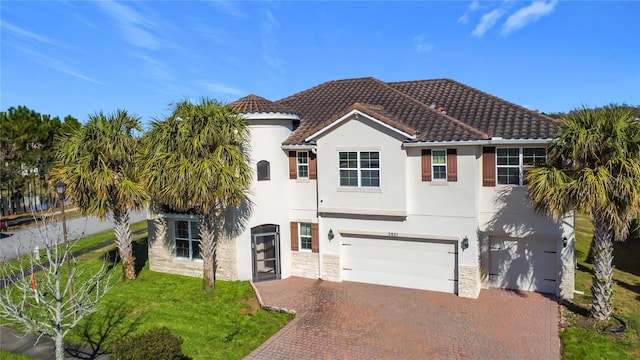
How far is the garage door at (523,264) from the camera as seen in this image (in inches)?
614

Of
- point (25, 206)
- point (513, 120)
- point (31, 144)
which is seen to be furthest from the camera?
point (25, 206)

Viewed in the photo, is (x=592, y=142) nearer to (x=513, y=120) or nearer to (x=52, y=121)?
(x=513, y=120)

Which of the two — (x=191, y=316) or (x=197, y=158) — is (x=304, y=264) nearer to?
(x=191, y=316)

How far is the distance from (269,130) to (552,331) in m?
12.9

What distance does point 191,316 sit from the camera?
48.3 feet

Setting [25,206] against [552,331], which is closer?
[552,331]

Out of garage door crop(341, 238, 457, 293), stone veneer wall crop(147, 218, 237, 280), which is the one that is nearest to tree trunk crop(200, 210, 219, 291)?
stone veneer wall crop(147, 218, 237, 280)

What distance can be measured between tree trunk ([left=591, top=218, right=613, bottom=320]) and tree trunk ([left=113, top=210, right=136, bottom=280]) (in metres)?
18.0

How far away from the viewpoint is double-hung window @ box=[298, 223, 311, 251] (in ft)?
61.7

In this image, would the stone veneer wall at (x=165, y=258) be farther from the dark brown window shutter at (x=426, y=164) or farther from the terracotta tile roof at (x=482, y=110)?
the terracotta tile roof at (x=482, y=110)

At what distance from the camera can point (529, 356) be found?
37.0 feet

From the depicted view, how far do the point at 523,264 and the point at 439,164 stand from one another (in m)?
5.07


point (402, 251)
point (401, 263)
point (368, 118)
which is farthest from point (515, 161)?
point (401, 263)

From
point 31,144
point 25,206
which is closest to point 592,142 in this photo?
point 31,144
